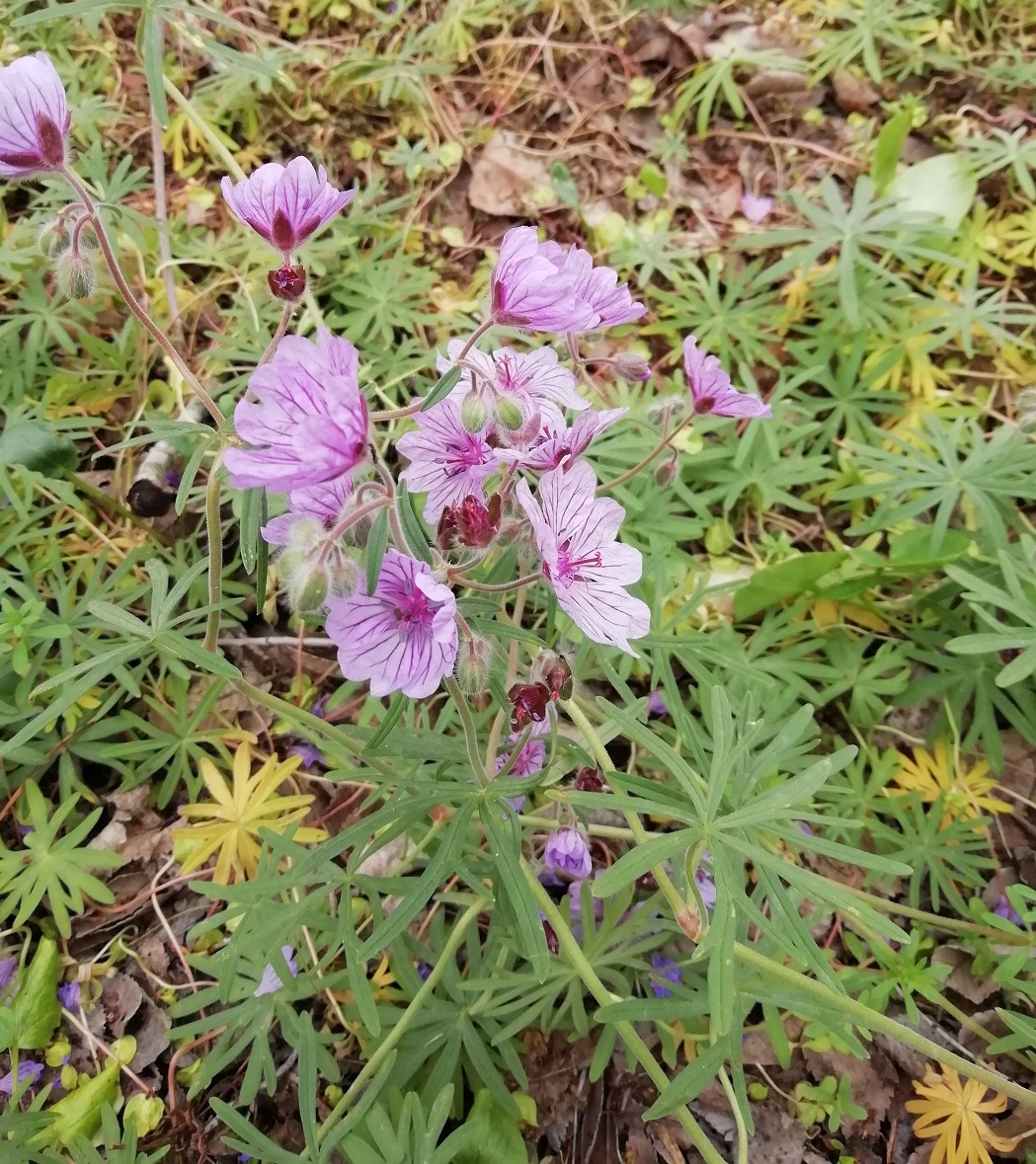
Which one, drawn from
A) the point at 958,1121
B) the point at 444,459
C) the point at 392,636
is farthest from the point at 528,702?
the point at 958,1121

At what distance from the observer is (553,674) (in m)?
1.29

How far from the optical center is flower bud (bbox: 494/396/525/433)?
112cm

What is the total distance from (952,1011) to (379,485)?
5.89 ft

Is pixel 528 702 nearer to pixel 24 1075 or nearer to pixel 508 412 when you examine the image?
pixel 508 412

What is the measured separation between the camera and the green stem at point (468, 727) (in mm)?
1300

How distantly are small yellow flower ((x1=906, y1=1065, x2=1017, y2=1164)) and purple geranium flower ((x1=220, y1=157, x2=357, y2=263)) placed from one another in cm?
207

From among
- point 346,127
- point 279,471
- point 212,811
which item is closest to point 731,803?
point 279,471

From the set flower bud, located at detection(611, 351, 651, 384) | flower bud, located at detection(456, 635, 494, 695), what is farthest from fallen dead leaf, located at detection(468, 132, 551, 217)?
flower bud, located at detection(456, 635, 494, 695)

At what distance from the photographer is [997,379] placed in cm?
277

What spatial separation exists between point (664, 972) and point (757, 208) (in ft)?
9.09

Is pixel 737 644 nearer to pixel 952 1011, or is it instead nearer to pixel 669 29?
pixel 952 1011

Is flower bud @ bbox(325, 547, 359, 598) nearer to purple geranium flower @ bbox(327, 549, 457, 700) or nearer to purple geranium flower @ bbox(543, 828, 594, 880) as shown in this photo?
purple geranium flower @ bbox(327, 549, 457, 700)

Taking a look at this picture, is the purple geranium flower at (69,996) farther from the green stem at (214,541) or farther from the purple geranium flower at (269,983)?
the green stem at (214,541)

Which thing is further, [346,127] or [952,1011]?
[346,127]
